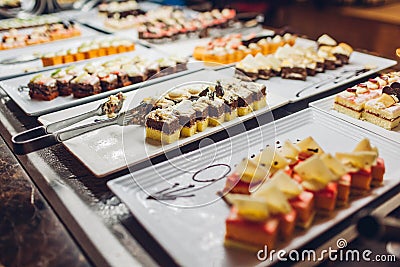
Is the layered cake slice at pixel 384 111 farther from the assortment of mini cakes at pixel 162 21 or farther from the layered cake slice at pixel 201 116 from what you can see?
the assortment of mini cakes at pixel 162 21

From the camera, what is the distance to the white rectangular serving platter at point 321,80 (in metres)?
2.42

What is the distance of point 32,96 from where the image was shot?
2.36 meters

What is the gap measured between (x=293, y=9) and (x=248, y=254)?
571cm

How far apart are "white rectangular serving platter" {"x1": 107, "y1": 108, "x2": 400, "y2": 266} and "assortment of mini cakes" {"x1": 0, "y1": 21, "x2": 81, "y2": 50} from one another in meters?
2.33

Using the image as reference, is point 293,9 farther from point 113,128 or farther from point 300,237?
point 300,237

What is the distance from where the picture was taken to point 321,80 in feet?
8.54

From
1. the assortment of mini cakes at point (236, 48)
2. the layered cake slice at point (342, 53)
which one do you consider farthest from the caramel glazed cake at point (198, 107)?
the layered cake slice at point (342, 53)

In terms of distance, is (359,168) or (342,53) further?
(342,53)

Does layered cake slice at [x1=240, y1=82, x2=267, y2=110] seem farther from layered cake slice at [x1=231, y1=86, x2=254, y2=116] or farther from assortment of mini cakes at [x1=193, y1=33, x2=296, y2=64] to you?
assortment of mini cakes at [x1=193, y1=33, x2=296, y2=64]

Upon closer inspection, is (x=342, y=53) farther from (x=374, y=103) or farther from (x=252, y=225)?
(x=252, y=225)

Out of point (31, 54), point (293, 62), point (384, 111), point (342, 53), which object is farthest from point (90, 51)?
point (384, 111)

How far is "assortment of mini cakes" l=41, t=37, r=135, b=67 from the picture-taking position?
293 centimetres

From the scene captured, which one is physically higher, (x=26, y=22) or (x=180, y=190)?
(x=26, y=22)

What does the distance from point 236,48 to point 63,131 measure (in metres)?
1.66
